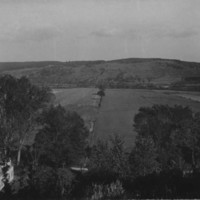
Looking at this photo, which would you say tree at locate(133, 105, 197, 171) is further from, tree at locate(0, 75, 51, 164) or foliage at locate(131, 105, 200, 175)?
tree at locate(0, 75, 51, 164)

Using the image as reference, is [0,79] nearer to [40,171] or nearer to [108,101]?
[40,171]

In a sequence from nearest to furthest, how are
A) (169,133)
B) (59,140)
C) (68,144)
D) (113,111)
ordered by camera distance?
(68,144)
(59,140)
(169,133)
(113,111)

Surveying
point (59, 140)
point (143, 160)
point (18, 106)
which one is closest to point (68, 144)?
point (59, 140)

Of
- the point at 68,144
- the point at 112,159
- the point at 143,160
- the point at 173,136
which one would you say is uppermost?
the point at 143,160

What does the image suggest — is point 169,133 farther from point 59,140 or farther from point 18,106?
point 18,106

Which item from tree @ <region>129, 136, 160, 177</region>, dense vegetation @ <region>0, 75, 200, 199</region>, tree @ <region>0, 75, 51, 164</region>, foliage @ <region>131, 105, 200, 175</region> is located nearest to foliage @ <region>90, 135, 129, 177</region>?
dense vegetation @ <region>0, 75, 200, 199</region>

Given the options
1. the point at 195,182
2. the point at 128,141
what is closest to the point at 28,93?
the point at 128,141
